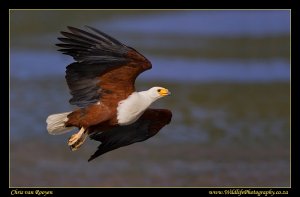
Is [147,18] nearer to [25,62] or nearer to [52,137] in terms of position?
[25,62]

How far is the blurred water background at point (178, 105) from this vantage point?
15289mm

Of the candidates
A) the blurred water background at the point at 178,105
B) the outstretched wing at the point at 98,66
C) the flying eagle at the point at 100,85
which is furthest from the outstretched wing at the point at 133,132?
the blurred water background at the point at 178,105

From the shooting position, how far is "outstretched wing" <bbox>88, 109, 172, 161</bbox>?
10.1m

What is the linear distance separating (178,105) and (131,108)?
8.56 m

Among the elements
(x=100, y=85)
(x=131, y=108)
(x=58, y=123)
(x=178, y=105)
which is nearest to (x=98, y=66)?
(x=100, y=85)

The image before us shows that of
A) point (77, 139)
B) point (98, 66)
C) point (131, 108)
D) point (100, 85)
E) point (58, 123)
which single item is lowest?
point (77, 139)

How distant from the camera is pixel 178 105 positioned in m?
18.0

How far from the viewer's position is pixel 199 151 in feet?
53.0

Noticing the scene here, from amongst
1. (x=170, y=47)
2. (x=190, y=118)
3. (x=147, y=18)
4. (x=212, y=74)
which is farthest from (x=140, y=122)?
(x=147, y=18)

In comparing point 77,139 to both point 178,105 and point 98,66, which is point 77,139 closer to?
point 98,66

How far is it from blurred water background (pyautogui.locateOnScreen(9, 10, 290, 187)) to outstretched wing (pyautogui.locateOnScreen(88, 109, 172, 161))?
4.60m

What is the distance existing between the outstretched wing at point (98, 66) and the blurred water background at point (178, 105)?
17.1 feet

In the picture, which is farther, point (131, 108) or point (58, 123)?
point (58, 123)
